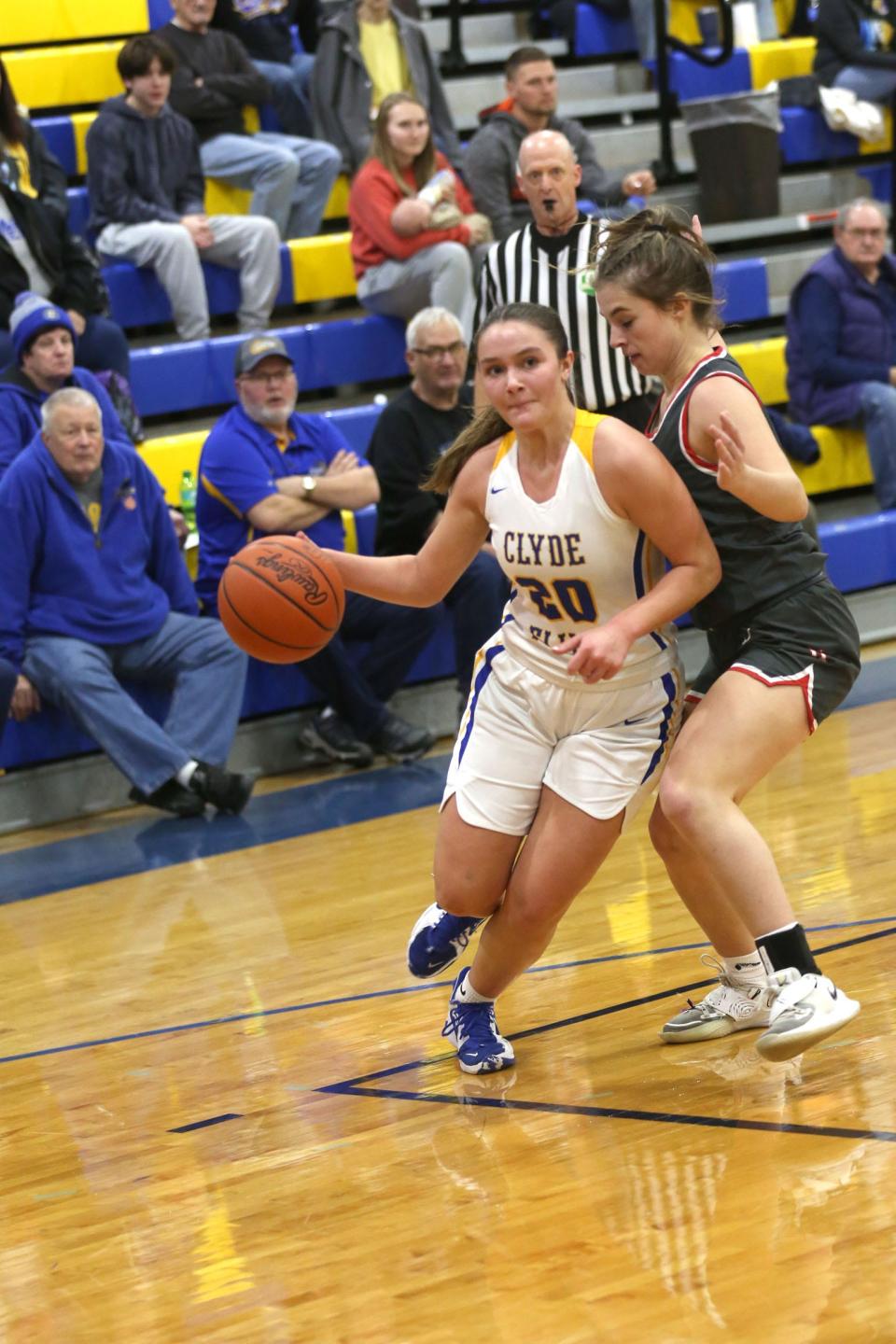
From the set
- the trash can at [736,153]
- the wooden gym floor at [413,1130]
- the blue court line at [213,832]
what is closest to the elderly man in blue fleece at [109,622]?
the blue court line at [213,832]

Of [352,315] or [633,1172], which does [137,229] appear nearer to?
[352,315]

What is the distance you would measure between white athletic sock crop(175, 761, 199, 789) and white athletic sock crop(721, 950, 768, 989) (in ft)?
10.3

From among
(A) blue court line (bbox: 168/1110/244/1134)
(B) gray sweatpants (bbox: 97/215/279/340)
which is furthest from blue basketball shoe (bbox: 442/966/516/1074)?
(B) gray sweatpants (bbox: 97/215/279/340)

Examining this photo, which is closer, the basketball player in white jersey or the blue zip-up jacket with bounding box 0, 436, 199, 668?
the basketball player in white jersey

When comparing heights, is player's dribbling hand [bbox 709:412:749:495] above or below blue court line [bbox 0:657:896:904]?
above

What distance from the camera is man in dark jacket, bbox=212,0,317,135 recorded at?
9172mm

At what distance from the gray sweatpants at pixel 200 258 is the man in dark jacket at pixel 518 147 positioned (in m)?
0.99

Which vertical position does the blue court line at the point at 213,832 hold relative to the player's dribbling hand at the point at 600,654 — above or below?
below

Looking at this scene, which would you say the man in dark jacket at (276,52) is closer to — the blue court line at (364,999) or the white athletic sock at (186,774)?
the white athletic sock at (186,774)

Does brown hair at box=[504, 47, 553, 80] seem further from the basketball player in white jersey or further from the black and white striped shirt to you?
the basketball player in white jersey

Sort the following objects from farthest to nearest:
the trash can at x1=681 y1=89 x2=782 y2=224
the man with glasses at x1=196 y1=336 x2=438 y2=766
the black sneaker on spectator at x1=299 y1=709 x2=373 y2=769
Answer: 1. the trash can at x1=681 y1=89 x2=782 y2=224
2. the black sneaker on spectator at x1=299 y1=709 x2=373 y2=769
3. the man with glasses at x1=196 y1=336 x2=438 y2=766

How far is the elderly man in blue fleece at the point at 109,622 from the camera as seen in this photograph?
6395 millimetres

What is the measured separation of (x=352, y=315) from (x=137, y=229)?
50.9 inches

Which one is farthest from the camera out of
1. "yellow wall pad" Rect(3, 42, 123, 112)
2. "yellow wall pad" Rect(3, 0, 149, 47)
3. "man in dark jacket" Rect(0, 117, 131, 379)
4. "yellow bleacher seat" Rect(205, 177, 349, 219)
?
"yellow wall pad" Rect(3, 0, 149, 47)
